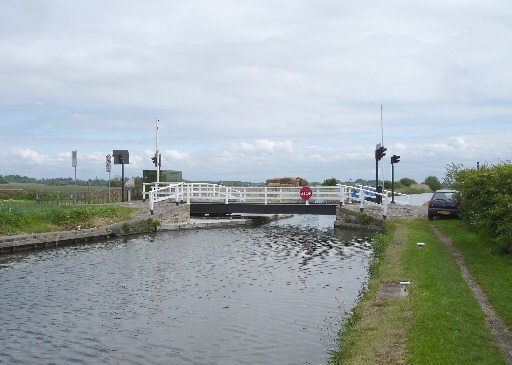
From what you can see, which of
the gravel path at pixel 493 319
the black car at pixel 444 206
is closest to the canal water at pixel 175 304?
the gravel path at pixel 493 319

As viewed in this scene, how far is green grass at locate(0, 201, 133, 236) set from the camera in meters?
23.5

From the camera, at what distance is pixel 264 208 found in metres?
35.5

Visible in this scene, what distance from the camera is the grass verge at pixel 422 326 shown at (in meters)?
7.48

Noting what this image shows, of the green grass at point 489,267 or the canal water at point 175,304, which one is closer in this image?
the canal water at point 175,304

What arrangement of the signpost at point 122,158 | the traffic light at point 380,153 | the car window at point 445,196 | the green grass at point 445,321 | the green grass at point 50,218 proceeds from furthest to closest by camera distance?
the signpost at point 122,158 < the traffic light at point 380,153 < the car window at point 445,196 < the green grass at point 50,218 < the green grass at point 445,321

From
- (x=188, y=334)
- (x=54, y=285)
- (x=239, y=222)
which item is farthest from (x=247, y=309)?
(x=239, y=222)

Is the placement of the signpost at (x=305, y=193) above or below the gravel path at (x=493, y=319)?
above

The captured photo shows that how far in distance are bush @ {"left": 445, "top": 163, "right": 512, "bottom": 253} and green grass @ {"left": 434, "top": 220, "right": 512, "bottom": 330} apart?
1.87 ft

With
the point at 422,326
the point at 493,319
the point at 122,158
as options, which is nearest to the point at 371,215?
the point at 122,158

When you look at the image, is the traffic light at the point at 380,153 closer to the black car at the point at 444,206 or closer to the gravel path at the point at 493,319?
the black car at the point at 444,206

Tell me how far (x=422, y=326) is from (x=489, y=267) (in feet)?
19.5

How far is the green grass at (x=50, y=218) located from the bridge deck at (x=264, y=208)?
7.15m

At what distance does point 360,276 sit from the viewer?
16.8 metres

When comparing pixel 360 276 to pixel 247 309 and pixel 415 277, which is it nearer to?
pixel 415 277
